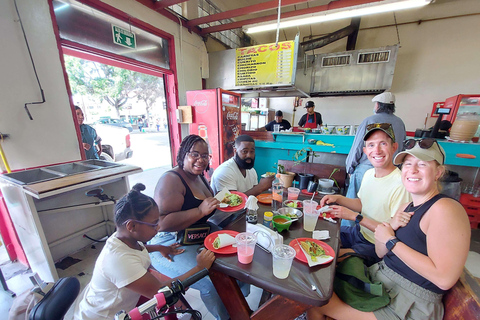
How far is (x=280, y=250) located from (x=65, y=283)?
0.93 m

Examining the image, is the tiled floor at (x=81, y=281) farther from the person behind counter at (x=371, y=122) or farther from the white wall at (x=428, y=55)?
the white wall at (x=428, y=55)

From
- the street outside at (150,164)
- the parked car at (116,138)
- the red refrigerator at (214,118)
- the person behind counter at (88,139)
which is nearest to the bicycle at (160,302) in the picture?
the person behind counter at (88,139)

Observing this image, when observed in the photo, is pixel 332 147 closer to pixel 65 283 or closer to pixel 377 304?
pixel 377 304

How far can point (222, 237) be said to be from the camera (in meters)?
1.04

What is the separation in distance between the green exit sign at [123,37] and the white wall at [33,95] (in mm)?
836

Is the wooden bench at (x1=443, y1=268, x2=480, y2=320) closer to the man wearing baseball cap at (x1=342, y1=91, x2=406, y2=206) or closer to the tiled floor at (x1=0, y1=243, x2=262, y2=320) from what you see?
the tiled floor at (x1=0, y1=243, x2=262, y2=320)

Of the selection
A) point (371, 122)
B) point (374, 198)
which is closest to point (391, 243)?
point (374, 198)

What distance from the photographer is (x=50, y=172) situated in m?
2.03

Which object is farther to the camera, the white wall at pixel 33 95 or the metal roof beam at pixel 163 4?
the metal roof beam at pixel 163 4

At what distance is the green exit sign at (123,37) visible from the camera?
2.86 metres

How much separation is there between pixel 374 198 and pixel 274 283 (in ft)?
3.60

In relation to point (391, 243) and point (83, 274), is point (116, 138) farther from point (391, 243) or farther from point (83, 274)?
point (391, 243)

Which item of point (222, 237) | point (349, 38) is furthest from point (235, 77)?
point (222, 237)

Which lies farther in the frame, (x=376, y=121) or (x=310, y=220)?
(x=376, y=121)
